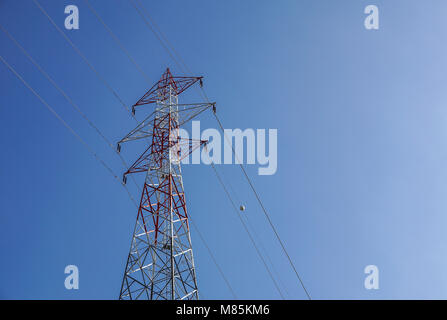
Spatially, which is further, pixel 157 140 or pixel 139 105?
pixel 139 105

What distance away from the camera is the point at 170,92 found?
19359 mm
